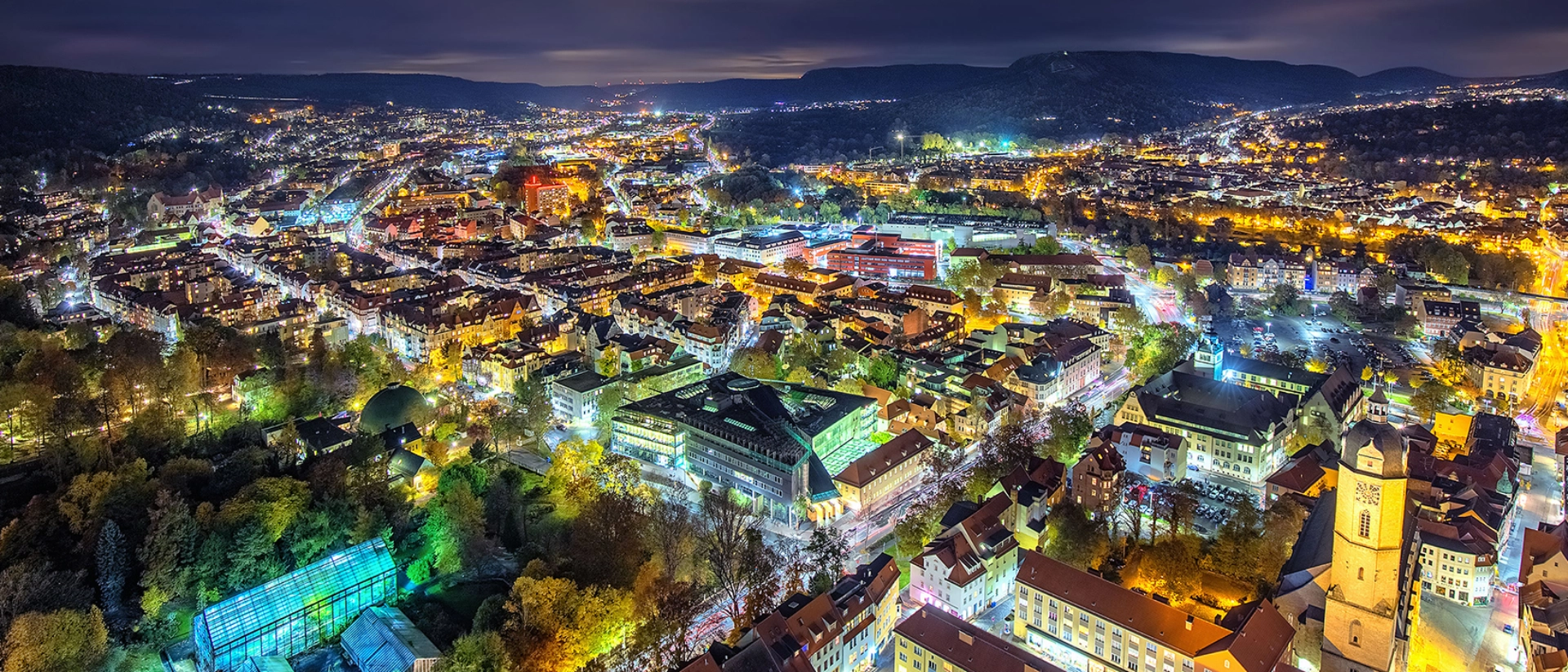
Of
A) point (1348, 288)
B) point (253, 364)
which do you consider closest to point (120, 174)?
point (253, 364)

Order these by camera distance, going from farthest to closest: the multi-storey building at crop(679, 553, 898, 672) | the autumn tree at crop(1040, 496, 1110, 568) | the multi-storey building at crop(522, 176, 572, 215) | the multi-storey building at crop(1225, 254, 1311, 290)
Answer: the multi-storey building at crop(522, 176, 572, 215) < the multi-storey building at crop(1225, 254, 1311, 290) < the autumn tree at crop(1040, 496, 1110, 568) < the multi-storey building at crop(679, 553, 898, 672)

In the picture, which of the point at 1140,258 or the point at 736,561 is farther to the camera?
the point at 1140,258

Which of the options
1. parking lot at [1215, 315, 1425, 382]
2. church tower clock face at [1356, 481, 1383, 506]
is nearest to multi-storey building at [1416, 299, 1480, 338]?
parking lot at [1215, 315, 1425, 382]

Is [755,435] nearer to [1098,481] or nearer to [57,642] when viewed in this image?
[1098,481]

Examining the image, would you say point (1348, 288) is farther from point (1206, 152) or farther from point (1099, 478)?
point (1206, 152)

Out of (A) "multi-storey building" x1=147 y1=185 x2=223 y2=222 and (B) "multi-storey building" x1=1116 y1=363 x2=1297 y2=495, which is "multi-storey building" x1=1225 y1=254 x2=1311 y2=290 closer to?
(B) "multi-storey building" x1=1116 y1=363 x2=1297 y2=495

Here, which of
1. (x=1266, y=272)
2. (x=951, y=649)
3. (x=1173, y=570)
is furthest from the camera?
(x=1266, y=272)

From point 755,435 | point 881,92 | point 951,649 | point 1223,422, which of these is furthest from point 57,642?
point 881,92
